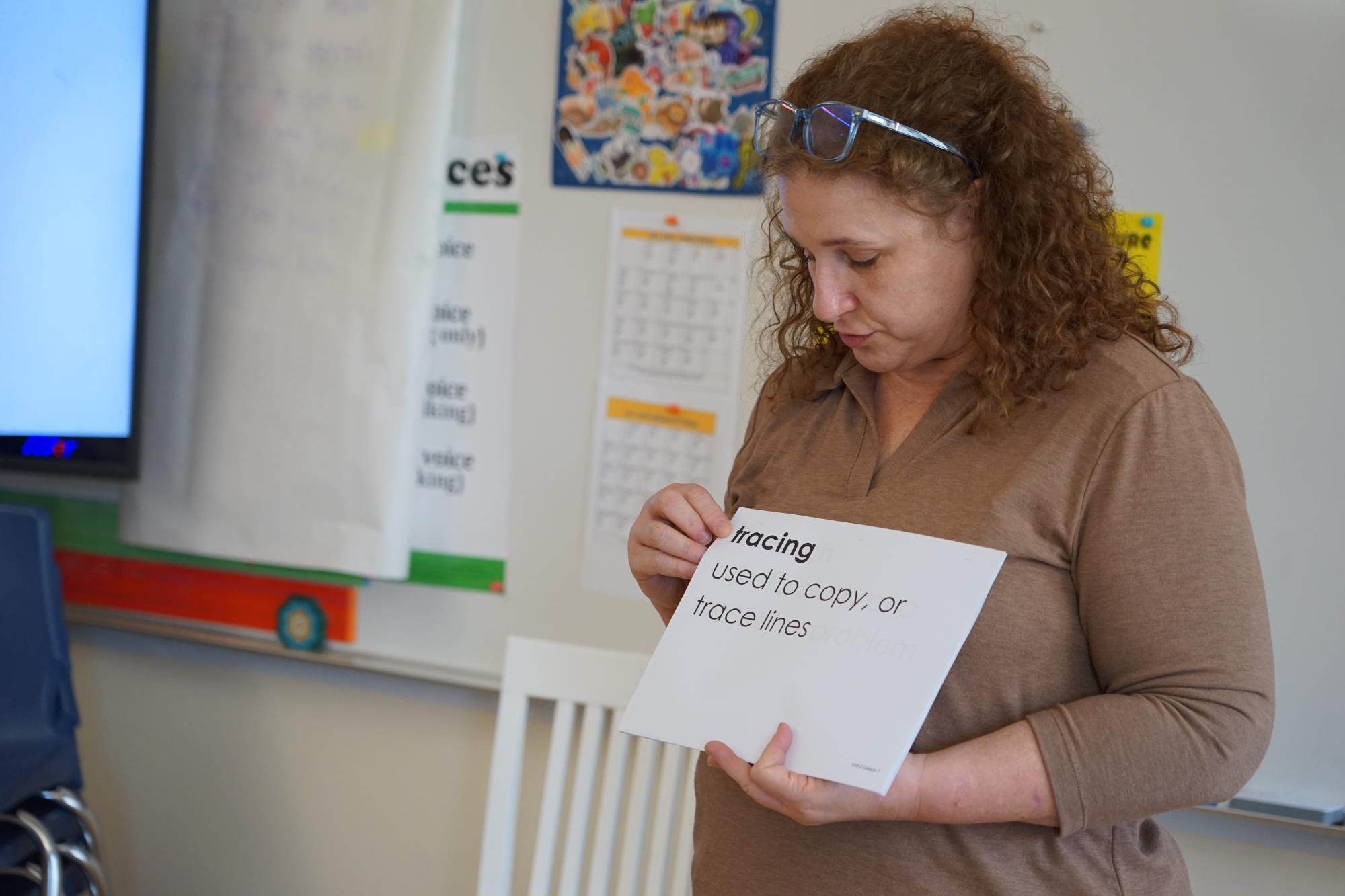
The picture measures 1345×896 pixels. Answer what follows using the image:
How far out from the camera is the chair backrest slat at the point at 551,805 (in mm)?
1462

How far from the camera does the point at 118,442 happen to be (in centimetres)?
172

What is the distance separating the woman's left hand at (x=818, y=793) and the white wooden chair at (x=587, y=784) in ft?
2.09

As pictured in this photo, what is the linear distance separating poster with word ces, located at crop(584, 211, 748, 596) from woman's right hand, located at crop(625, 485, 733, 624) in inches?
20.4

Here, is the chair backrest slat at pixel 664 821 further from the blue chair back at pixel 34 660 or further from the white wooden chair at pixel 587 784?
the blue chair back at pixel 34 660

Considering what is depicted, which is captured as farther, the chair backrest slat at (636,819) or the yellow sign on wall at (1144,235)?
the chair backrest slat at (636,819)

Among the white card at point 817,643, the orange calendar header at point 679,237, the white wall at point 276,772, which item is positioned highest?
the orange calendar header at point 679,237

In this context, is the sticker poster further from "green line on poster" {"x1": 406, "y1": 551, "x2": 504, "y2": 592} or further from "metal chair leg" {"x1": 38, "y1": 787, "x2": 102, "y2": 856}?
"metal chair leg" {"x1": 38, "y1": 787, "x2": 102, "y2": 856}

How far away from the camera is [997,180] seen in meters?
0.86

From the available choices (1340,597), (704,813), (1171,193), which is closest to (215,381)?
(704,813)

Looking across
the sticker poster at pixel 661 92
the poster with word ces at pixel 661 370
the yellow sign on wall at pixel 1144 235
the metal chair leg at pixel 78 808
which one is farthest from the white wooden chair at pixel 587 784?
the yellow sign on wall at pixel 1144 235

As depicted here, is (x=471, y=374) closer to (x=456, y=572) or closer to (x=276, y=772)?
(x=456, y=572)

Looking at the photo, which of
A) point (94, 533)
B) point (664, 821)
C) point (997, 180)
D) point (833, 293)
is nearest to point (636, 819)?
point (664, 821)

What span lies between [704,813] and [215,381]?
1.16 metres

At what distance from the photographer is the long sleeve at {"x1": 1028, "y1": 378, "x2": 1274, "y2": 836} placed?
2.47ft
